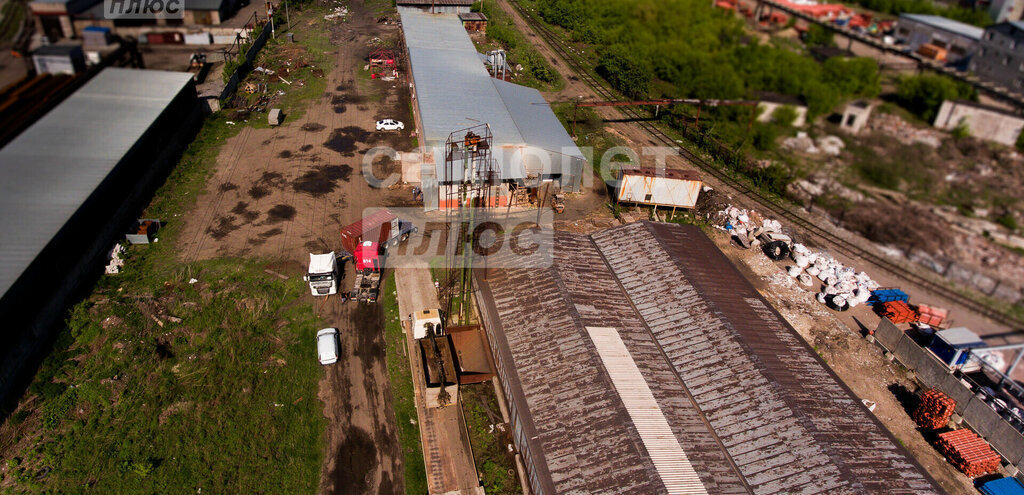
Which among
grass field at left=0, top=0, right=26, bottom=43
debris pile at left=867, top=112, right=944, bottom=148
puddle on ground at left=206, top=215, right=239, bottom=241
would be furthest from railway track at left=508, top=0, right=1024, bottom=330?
puddle on ground at left=206, top=215, right=239, bottom=241

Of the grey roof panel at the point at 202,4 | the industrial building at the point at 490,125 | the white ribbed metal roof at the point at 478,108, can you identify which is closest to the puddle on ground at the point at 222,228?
the industrial building at the point at 490,125

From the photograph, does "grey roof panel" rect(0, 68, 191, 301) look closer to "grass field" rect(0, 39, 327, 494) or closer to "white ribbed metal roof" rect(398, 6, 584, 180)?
"grass field" rect(0, 39, 327, 494)

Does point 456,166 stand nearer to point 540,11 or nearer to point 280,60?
point 280,60

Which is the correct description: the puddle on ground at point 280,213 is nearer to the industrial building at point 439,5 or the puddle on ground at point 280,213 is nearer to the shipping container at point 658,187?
the shipping container at point 658,187

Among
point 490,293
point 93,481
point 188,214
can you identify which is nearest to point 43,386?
point 93,481

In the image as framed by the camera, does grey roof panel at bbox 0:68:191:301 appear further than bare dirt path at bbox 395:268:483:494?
No
